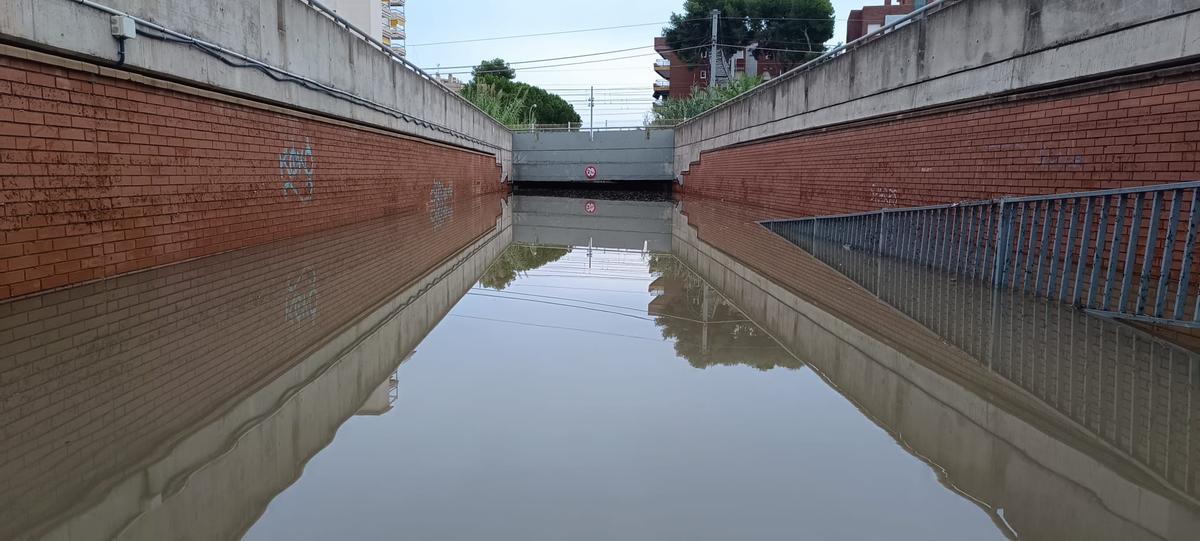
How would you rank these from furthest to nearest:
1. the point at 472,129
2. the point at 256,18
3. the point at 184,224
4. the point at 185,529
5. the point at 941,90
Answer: the point at 472,129 < the point at 941,90 < the point at 256,18 < the point at 184,224 < the point at 185,529

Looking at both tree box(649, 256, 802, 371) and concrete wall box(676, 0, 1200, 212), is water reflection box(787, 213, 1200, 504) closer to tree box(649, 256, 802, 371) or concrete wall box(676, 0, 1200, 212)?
tree box(649, 256, 802, 371)

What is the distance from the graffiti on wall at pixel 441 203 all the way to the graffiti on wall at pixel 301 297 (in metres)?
8.43

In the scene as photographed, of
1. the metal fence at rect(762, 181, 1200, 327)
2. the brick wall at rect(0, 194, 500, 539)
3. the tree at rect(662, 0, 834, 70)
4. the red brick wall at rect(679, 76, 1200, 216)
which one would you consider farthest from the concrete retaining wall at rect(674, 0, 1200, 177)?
the tree at rect(662, 0, 834, 70)

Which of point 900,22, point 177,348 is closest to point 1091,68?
point 900,22

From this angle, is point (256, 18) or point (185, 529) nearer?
point (185, 529)

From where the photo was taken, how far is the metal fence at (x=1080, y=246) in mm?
5094

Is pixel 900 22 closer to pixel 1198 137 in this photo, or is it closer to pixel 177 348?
pixel 1198 137

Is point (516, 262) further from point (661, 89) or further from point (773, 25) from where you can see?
point (661, 89)

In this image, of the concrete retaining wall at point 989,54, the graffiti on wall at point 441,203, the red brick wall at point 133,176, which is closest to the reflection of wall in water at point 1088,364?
the concrete retaining wall at point 989,54

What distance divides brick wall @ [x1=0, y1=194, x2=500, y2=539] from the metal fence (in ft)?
17.8

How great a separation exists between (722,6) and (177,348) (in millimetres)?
57292

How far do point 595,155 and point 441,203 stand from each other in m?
17.0

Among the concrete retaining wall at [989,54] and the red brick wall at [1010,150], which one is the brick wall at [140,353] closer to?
the red brick wall at [1010,150]

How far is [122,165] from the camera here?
21.6ft
